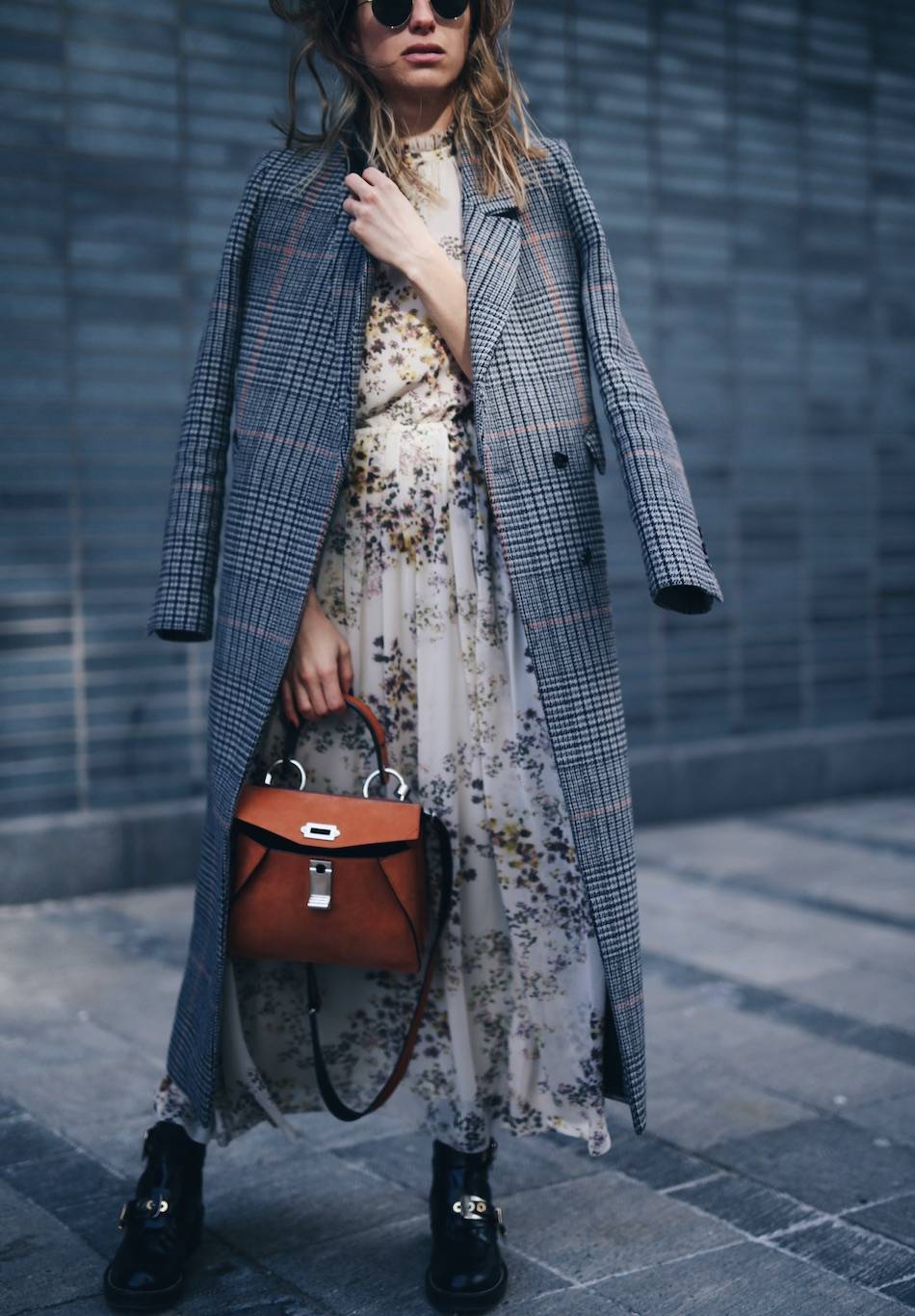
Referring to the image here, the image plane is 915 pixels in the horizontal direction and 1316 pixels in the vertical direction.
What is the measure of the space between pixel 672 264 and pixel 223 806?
3942mm

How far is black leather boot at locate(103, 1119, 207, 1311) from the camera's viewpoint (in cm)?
211

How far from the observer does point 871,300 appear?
604 cm

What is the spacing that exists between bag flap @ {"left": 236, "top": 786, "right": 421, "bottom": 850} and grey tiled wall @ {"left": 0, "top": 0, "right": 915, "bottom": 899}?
2.46 m

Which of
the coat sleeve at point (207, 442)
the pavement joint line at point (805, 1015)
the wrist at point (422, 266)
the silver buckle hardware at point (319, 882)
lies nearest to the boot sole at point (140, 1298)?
the silver buckle hardware at point (319, 882)

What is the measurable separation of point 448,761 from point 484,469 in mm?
448

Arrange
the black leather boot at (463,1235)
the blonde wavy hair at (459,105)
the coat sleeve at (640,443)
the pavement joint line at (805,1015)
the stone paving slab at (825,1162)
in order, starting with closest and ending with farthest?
the coat sleeve at (640,443) → the black leather boot at (463,1235) → the blonde wavy hair at (459,105) → the stone paving slab at (825,1162) → the pavement joint line at (805,1015)

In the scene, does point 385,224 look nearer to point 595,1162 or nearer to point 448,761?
point 448,761

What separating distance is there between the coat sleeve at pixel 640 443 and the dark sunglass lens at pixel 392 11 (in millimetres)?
328

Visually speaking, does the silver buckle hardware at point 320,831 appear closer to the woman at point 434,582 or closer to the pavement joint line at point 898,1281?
the woman at point 434,582

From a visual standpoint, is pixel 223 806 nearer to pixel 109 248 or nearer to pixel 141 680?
pixel 141 680

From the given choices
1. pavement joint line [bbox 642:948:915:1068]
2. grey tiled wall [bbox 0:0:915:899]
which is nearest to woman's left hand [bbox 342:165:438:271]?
pavement joint line [bbox 642:948:915:1068]

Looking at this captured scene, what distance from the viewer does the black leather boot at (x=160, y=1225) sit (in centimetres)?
211

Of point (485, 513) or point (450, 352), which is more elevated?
point (450, 352)

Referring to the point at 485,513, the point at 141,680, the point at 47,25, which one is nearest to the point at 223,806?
the point at 485,513
